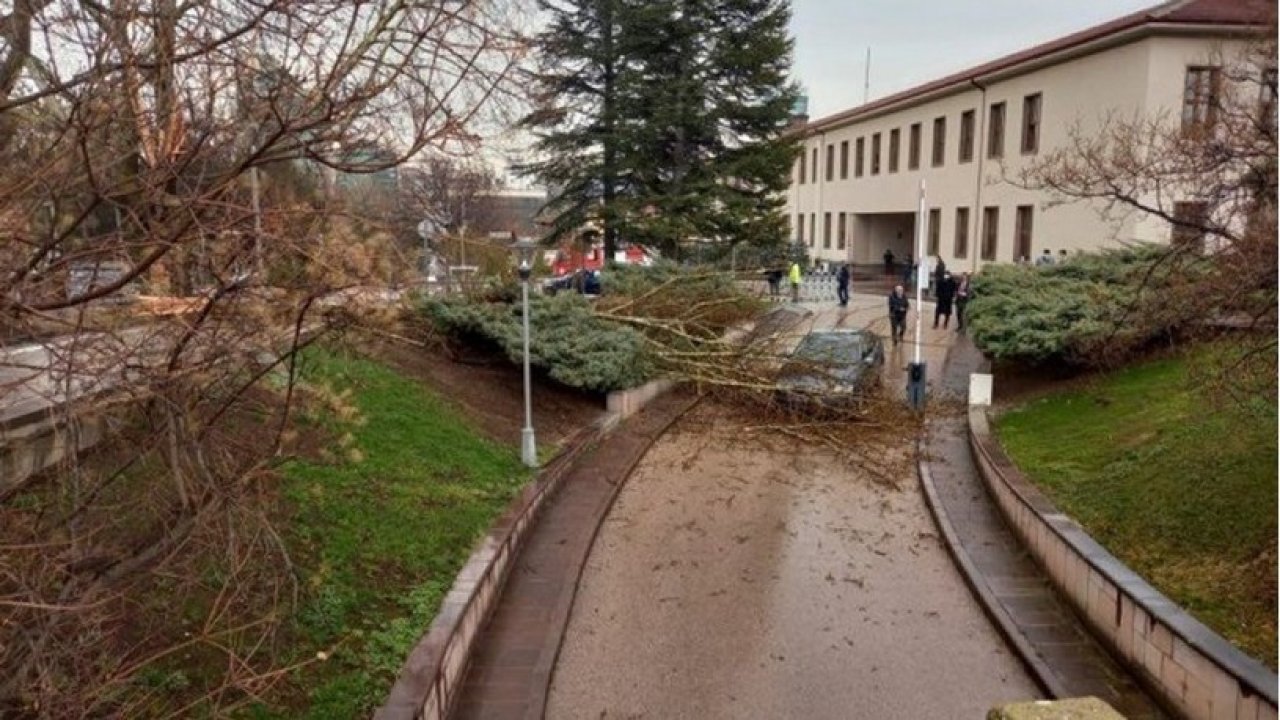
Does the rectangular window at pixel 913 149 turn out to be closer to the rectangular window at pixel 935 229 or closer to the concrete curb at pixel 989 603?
the rectangular window at pixel 935 229

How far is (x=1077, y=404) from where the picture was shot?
15852 mm

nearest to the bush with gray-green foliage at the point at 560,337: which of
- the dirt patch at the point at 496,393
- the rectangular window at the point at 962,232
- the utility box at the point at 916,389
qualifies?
the dirt patch at the point at 496,393

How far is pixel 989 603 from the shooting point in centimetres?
922

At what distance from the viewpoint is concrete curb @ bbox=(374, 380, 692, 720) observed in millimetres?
6355

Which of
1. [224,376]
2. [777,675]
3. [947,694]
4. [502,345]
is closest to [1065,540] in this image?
[947,694]

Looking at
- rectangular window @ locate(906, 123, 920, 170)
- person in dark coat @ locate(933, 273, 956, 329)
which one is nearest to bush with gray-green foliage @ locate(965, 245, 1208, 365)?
person in dark coat @ locate(933, 273, 956, 329)

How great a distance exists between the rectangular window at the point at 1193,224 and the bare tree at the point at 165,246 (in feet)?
21.0

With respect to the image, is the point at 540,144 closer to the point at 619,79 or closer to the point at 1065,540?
the point at 619,79

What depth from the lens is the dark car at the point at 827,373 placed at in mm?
17297

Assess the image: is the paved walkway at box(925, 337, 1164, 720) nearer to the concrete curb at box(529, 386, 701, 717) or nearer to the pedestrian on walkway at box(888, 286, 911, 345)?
the concrete curb at box(529, 386, 701, 717)

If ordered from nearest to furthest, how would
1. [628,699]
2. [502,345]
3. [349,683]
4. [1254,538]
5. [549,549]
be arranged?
1. [349,683]
2. [628,699]
3. [1254,538]
4. [549,549]
5. [502,345]

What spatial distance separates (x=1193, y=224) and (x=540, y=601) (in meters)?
6.82

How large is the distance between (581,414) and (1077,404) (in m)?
8.31

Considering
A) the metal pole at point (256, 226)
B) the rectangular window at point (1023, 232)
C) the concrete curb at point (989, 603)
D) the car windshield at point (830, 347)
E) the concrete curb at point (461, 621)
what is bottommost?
the concrete curb at point (989, 603)
